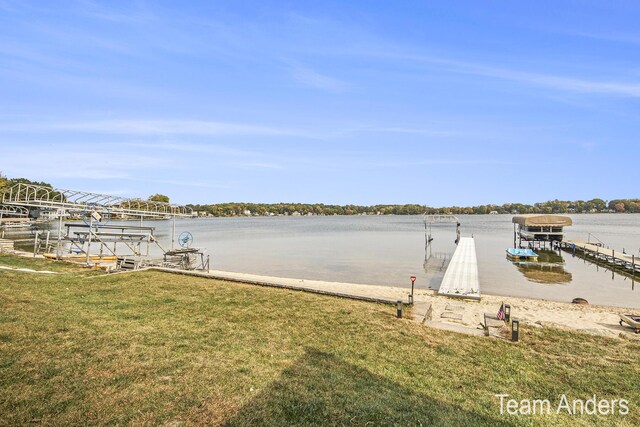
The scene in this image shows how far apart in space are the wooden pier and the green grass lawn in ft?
89.0

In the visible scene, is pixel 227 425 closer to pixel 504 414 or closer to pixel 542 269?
pixel 504 414

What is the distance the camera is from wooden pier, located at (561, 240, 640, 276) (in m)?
29.3

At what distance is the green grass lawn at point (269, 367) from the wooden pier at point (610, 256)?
89.0ft

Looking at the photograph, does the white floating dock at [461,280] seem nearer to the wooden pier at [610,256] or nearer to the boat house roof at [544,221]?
the wooden pier at [610,256]

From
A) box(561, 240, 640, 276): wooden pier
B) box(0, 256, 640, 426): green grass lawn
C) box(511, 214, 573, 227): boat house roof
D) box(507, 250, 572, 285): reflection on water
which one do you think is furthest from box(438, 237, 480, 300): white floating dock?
box(511, 214, 573, 227): boat house roof

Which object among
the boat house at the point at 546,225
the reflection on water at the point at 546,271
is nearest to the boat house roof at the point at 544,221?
the boat house at the point at 546,225

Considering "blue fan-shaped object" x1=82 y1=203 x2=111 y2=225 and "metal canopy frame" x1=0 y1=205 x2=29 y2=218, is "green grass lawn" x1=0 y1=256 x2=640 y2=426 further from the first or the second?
"metal canopy frame" x1=0 y1=205 x2=29 y2=218

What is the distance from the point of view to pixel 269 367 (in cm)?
616

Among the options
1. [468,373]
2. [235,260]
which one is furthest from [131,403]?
[235,260]

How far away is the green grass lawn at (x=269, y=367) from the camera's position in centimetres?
459

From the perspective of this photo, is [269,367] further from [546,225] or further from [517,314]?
[546,225]

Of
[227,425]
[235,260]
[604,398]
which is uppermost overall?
[227,425]

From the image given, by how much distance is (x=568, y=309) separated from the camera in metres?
15.4

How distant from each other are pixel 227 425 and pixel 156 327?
4.68 meters
